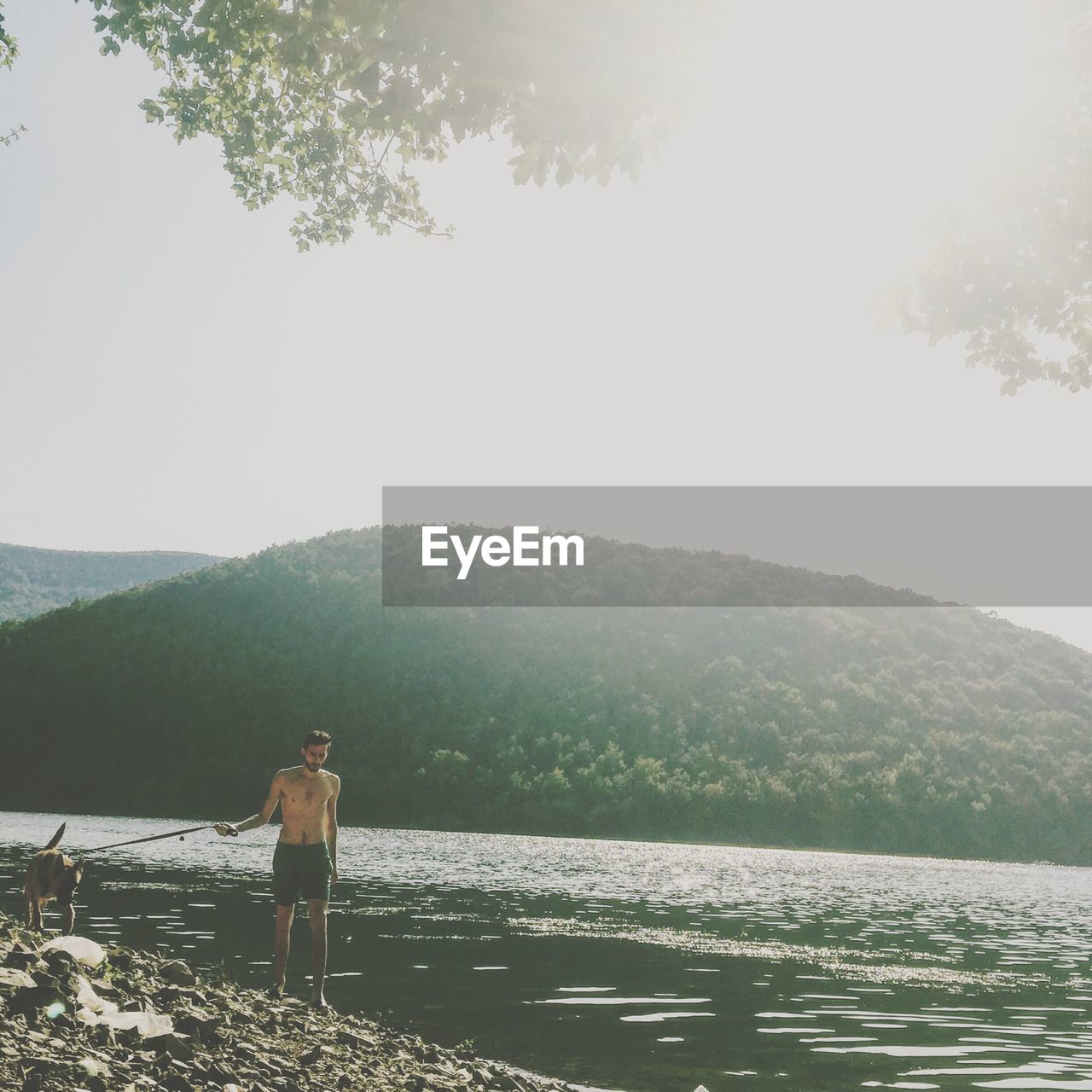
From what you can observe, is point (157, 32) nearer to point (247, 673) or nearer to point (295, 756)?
point (295, 756)

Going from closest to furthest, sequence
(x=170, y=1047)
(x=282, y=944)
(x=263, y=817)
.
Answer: (x=170, y=1047), (x=263, y=817), (x=282, y=944)

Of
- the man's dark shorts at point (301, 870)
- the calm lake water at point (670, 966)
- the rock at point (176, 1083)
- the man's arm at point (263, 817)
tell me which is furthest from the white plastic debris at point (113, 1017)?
the calm lake water at point (670, 966)

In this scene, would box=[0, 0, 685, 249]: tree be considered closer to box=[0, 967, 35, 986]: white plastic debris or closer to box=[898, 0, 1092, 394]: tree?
box=[898, 0, 1092, 394]: tree

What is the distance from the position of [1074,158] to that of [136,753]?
11358cm

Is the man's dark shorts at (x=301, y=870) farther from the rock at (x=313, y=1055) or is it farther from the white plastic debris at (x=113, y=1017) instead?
the white plastic debris at (x=113, y=1017)

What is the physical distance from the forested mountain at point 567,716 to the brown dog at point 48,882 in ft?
292

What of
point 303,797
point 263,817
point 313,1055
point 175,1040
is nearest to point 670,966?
point 303,797

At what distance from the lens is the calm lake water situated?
43.4 feet

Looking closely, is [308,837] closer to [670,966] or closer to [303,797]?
[303,797]

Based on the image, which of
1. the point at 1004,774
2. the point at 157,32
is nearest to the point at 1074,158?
the point at 157,32

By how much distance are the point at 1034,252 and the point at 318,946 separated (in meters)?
10.5

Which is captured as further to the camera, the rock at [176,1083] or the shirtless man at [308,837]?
the shirtless man at [308,837]

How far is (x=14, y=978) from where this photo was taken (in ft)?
27.7

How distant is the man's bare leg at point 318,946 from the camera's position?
13.0m
